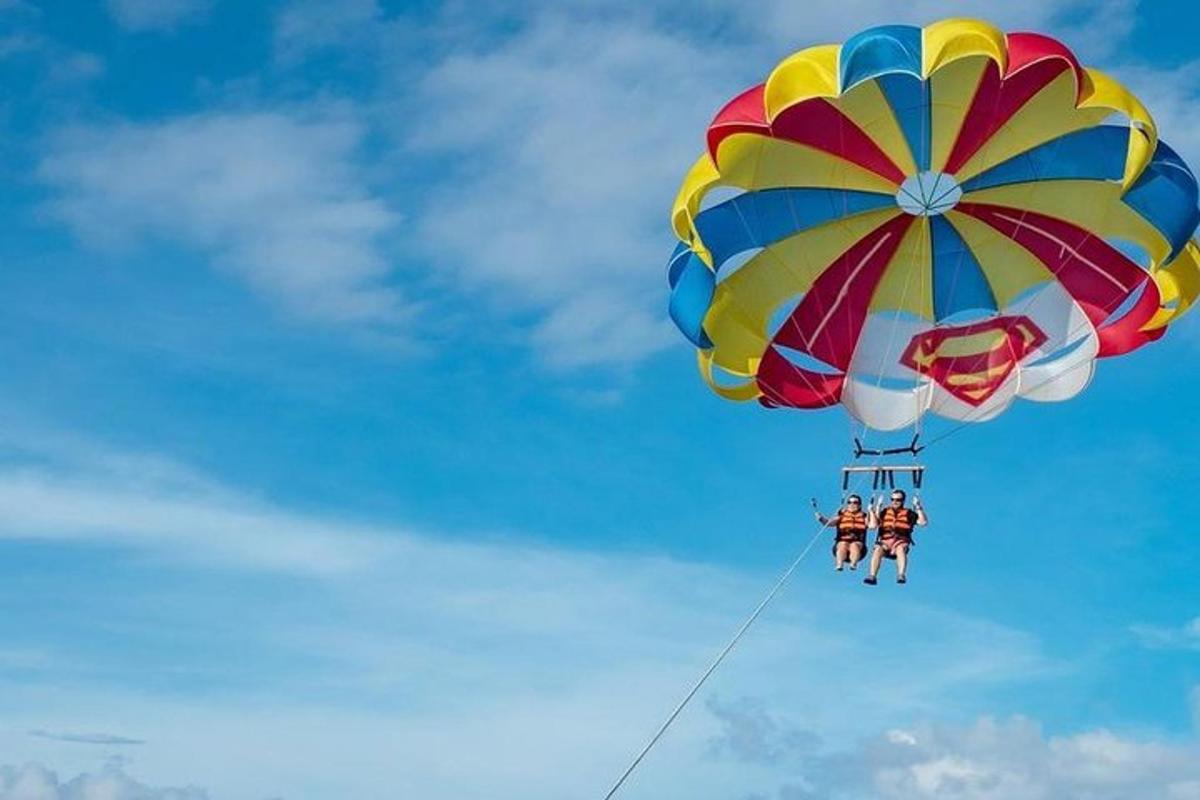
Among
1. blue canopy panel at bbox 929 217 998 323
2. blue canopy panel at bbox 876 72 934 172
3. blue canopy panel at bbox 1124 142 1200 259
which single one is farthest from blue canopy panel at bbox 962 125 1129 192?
blue canopy panel at bbox 929 217 998 323

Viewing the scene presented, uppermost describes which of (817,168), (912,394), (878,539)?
(817,168)

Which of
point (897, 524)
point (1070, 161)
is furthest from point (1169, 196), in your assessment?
point (897, 524)

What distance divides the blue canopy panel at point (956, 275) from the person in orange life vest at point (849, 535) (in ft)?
12.2

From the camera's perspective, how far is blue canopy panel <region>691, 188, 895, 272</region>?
24641mm

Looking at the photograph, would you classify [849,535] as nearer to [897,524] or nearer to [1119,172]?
[897,524]

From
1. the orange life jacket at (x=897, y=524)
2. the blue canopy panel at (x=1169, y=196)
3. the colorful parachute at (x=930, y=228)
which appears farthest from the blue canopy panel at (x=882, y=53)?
the orange life jacket at (x=897, y=524)

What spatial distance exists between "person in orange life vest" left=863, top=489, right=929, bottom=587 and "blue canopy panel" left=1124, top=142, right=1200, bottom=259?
4.44 metres

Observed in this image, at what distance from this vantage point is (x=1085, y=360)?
24797mm

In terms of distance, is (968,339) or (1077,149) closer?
(1077,149)

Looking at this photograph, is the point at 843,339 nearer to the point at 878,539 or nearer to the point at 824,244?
the point at 824,244

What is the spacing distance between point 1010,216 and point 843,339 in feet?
8.96

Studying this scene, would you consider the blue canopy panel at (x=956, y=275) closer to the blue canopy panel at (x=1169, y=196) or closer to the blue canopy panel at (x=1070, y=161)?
the blue canopy panel at (x=1070, y=161)

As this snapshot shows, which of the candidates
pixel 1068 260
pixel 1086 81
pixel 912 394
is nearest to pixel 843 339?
pixel 912 394

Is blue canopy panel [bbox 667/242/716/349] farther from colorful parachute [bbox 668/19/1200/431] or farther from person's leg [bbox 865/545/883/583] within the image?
person's leg [bbox 865/545/883/583]
